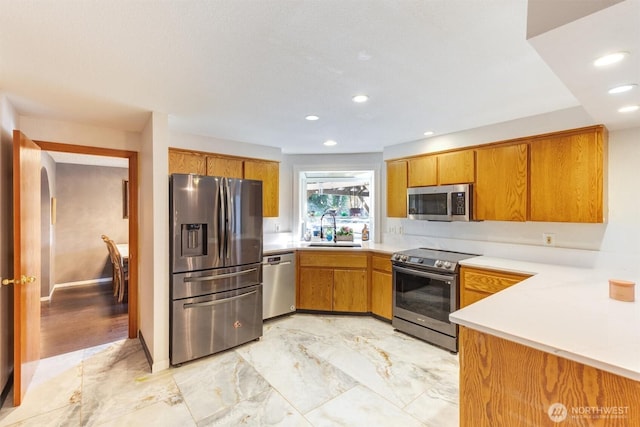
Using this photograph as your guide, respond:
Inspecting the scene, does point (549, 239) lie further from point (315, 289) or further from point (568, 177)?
point (315, 289)

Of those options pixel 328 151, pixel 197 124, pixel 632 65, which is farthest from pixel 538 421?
pixel 328 151

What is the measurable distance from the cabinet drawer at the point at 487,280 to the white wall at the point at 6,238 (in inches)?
149

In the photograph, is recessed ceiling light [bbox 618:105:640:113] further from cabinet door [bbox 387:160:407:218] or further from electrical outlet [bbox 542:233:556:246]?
cabinet door [bbox 387:160:407:218]

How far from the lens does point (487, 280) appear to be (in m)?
2.57

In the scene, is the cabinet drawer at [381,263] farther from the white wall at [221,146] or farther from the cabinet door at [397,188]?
the white wall at [221,146]

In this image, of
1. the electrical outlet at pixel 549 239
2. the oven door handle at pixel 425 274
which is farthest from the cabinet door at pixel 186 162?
the electrical outlet at pixel 549 239

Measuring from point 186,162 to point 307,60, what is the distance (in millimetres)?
2158

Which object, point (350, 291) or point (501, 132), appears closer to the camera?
point (501, 132)

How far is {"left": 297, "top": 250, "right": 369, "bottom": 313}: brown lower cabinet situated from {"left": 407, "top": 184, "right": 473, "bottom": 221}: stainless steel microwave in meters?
0.91

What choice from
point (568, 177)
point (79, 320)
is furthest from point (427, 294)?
point (79, 320)

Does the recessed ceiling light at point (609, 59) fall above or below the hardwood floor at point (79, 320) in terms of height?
above

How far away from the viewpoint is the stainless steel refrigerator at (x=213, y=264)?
2545mm

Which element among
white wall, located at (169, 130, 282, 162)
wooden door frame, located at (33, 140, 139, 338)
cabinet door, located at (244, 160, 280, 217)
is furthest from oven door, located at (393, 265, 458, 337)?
wooden door frame, located at (33, 140, 139, 338)

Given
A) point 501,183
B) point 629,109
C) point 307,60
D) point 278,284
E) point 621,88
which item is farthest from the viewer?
point 278,284
